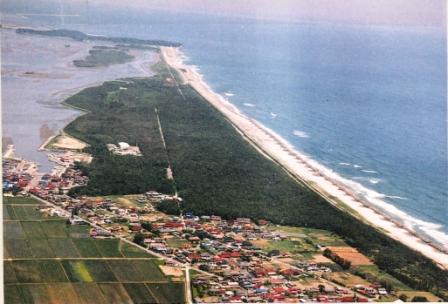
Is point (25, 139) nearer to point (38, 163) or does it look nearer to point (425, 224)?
point (38, 163)

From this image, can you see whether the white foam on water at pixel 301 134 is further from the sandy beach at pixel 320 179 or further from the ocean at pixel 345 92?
the sandy beach at pixel 320 179

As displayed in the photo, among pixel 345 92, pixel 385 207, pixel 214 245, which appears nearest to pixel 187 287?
pixel 214 245

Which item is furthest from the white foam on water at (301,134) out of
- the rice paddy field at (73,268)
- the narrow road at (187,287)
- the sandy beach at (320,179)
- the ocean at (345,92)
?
the narrow road at (187,287)

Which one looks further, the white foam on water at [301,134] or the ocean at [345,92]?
the white foam on water at [301,134]

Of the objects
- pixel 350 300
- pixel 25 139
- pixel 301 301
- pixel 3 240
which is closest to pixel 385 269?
pixel 350 300

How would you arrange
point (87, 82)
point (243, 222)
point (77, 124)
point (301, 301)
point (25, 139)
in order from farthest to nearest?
point (87, 82), point (77, 124), point (25, 139), point (243, 222), point (301, 301)

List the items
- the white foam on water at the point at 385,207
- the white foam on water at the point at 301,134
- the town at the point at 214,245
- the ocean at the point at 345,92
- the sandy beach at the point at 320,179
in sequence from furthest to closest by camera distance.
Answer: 1. the white foam on water at the point at 301,134
2. the ocean at the point at 345,92
3. the white foam on water at the point at 385,207
4. the sandy beach at the point at 320,179
5. the town at the point at 214,245
